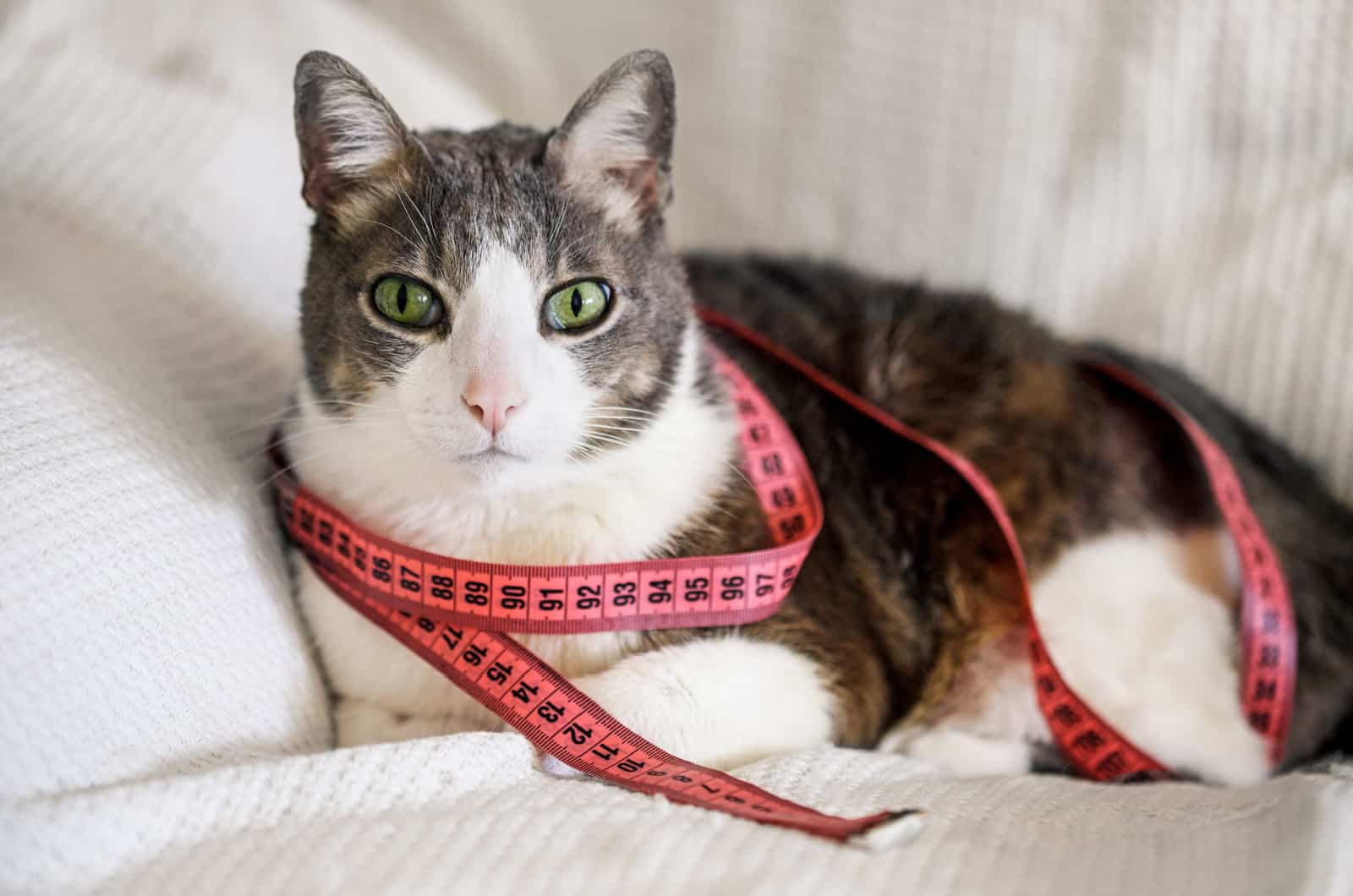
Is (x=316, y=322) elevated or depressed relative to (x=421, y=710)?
elevated

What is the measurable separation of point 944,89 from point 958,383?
0.59 m

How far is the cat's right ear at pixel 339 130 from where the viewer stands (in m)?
1.06

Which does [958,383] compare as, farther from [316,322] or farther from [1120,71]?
[316,322]

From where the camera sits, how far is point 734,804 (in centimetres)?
97

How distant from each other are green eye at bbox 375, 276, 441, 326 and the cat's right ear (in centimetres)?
14

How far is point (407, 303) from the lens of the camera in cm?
105

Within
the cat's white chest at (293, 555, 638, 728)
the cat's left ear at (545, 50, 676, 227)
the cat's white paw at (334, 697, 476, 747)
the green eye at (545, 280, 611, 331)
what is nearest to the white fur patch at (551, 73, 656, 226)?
the cat's left ear at (545, 50, 676, 227)

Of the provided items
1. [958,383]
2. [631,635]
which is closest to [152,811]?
[631,635]

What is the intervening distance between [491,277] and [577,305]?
10 cm

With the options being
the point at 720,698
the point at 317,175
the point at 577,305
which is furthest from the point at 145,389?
the point at 720,698

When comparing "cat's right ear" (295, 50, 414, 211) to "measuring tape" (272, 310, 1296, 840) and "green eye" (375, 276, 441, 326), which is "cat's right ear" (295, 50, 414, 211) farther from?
"measuring tape" (272, 310, 1296, 840)

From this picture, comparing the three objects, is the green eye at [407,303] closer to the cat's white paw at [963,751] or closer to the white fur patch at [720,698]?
the white fur patch at [720,698]

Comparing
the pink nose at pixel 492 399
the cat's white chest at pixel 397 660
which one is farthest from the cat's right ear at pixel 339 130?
the cat's white chest at pixel 397 660

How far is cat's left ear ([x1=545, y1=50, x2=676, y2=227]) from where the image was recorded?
1085mm
